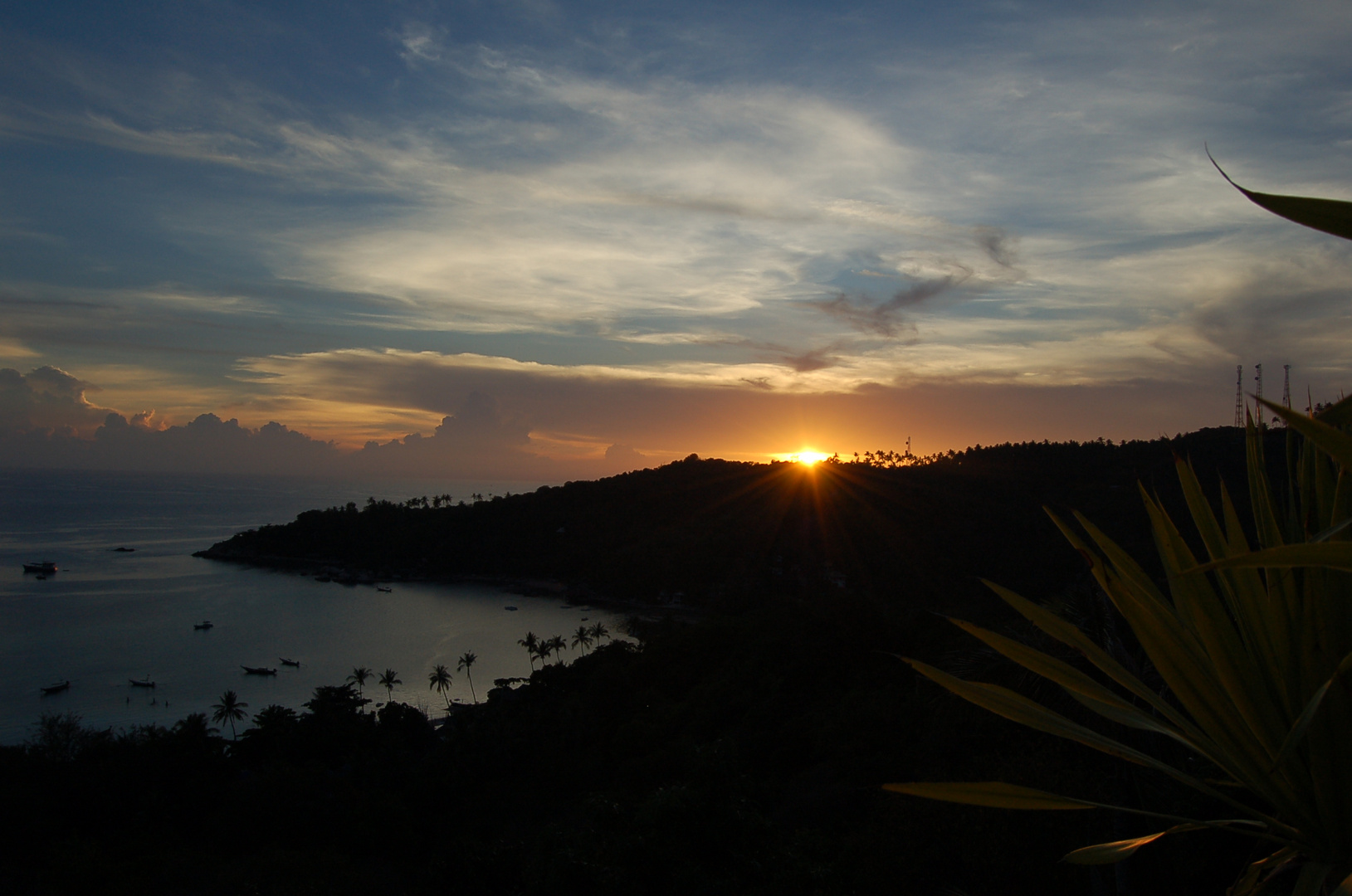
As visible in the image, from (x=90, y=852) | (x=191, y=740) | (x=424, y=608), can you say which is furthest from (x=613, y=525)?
(x=90, y=852)

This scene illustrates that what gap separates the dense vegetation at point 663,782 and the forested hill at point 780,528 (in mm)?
1254

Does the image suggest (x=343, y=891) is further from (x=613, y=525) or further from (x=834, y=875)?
(x=613, y=525)

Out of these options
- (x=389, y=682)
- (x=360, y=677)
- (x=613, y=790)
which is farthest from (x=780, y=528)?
(x=613, y=790)

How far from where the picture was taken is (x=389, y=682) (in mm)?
41438

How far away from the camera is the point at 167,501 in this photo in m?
149

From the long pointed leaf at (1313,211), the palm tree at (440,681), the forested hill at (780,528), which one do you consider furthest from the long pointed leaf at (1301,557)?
the palm tree at (440,681)

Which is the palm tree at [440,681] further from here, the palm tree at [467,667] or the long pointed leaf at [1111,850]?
the long pointed leaf at [1111,850]

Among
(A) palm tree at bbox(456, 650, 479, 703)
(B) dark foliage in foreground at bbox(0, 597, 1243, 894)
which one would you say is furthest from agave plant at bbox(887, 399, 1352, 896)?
(A) palm tree at bbox(456, 650, 479, 703)

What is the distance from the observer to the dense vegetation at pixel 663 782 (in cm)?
724

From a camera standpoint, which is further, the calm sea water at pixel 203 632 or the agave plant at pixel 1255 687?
the calm sea water at pixel 203 632

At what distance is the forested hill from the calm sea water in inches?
269

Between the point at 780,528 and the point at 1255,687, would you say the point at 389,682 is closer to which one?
the point at 780,528

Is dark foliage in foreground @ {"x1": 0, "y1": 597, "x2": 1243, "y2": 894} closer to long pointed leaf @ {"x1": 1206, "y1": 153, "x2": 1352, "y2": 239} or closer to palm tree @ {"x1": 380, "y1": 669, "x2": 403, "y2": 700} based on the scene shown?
long pointed leaf @ {"x1": 1206, "y1": 153, "x2": 1352, "y2": 239}

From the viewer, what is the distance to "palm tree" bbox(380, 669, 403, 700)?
4106cm
